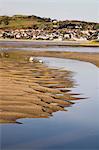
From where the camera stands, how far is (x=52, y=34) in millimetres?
91000

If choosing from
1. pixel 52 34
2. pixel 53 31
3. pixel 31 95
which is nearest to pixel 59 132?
pixel 31 95

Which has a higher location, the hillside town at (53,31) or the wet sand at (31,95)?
the wet sand at (31,95)

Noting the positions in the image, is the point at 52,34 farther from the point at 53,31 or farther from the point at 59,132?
the point at 59,132

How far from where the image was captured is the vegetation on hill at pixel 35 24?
98688mm

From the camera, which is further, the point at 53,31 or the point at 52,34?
the point at 53,31

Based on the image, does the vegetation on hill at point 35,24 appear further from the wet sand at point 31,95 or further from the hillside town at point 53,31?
the wet sand at point 31,95

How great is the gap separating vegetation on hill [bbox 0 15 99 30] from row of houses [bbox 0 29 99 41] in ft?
12.6

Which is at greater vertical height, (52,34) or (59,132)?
(59,132)

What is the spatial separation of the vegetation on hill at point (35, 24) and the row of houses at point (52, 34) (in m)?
3.83

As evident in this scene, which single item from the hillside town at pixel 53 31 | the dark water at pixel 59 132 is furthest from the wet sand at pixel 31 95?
the hillside town at pixel 53 31

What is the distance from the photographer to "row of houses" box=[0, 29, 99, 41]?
86338mm

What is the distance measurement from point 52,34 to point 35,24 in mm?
15147

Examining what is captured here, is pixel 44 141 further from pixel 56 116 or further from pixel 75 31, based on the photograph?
pixel 75 31

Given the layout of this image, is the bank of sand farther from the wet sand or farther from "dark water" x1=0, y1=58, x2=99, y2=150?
"dark water" x1=0, y1=58, x2=99, y2=150
